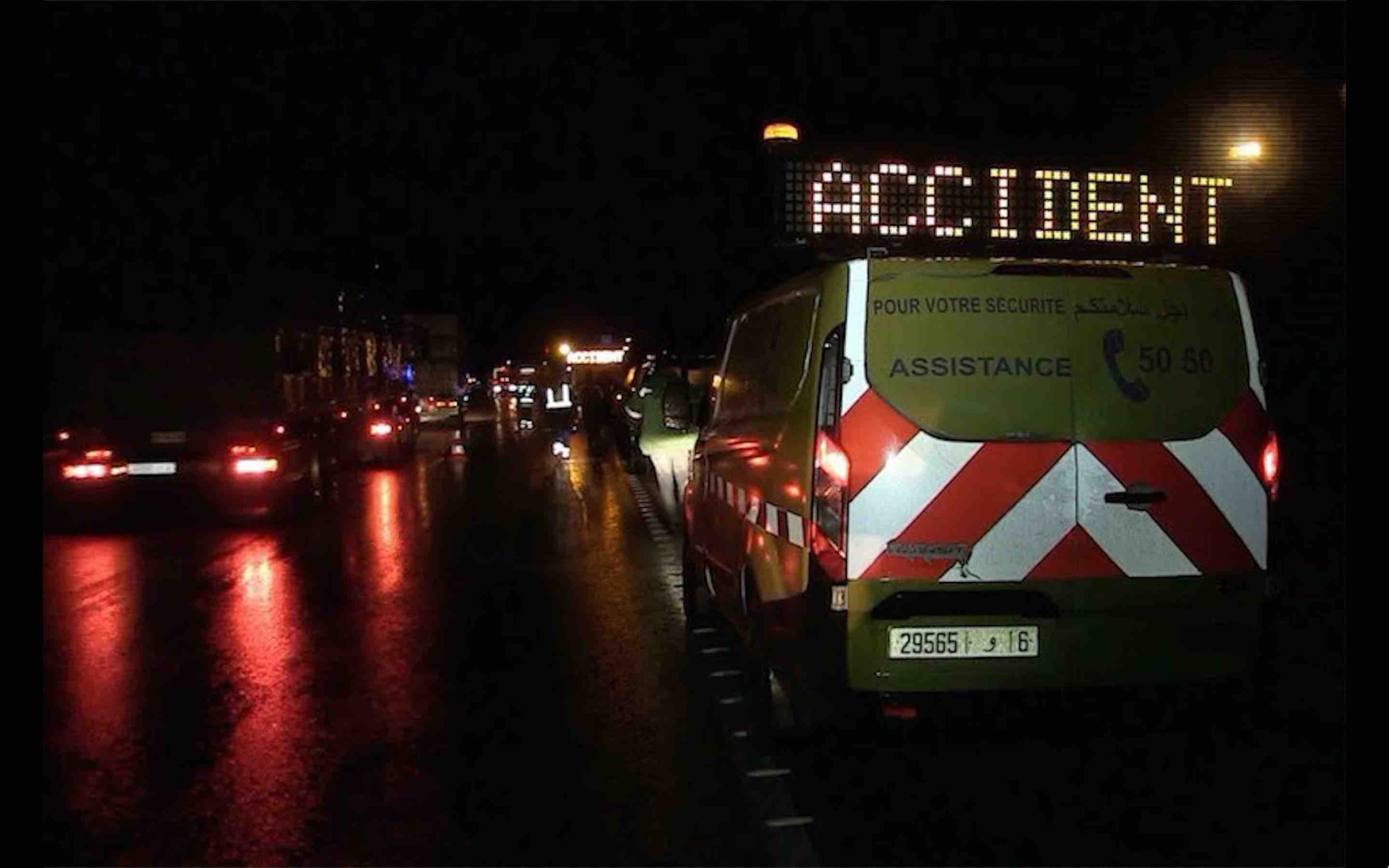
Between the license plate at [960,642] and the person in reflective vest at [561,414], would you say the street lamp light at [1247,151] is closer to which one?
the license plate at [960,642]

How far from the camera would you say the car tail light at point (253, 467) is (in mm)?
15797

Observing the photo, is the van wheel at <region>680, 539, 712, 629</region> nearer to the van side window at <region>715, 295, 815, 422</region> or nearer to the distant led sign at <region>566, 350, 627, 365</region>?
the van side window at <region>715, 295, 815, 422</region>

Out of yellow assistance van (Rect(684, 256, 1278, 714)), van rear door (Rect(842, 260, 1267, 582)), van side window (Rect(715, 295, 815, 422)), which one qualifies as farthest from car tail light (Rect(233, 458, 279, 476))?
van rear door (Rect(842, 260, 1267, 582))

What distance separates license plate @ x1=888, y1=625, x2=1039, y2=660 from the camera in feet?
17.5

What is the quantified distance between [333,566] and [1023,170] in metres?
7.04

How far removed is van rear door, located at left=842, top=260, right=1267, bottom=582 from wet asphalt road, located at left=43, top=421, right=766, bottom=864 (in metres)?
1.47

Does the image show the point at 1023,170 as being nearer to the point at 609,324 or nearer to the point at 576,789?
the point at 576,789

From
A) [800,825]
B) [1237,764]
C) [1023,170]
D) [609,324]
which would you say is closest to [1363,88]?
[1023,170]

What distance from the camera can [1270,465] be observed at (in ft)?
18.5

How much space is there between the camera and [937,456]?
210 inches

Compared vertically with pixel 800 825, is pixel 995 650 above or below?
above

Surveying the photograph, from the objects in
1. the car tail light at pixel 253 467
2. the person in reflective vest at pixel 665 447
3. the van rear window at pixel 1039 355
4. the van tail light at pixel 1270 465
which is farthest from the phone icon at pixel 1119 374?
the car tail light at pixel 253 467

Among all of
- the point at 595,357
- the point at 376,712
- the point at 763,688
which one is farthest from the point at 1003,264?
the point at 595,357

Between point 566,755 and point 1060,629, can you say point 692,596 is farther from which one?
point 1060,629
